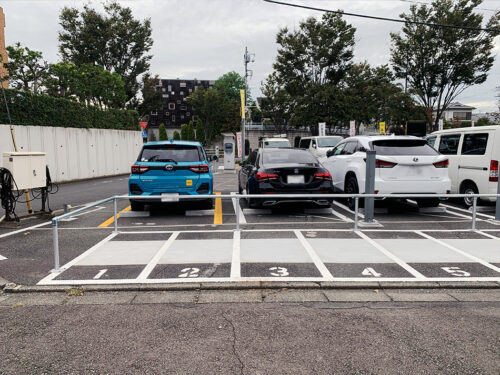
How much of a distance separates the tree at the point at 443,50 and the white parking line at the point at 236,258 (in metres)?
25.8

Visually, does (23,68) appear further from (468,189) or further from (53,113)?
(468,189)

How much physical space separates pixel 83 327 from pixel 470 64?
29855mm

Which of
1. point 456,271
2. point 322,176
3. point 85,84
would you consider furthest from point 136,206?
point 85,84

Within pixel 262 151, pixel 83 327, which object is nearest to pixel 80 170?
pixel 262 151

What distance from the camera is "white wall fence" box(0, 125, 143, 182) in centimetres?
1594

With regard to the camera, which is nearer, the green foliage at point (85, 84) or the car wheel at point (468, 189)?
the car wheel at point (468, 189)

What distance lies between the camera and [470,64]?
86.6 feet

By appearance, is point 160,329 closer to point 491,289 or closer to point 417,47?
point 491,289

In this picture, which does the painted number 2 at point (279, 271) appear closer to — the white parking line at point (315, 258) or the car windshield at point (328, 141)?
the white parking line at point (315, 258)

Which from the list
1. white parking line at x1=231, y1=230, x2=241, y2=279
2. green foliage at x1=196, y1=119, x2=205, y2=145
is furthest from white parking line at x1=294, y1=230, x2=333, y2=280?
green foliage at x1=196, y1=119, x2=205, y2=145

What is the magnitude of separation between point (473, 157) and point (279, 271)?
272 inches

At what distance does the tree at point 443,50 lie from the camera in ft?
84.3

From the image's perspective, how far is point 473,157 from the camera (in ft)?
30.7

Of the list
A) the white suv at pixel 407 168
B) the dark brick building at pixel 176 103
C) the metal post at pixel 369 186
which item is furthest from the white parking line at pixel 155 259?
the dark brick building at pixel 176 103
